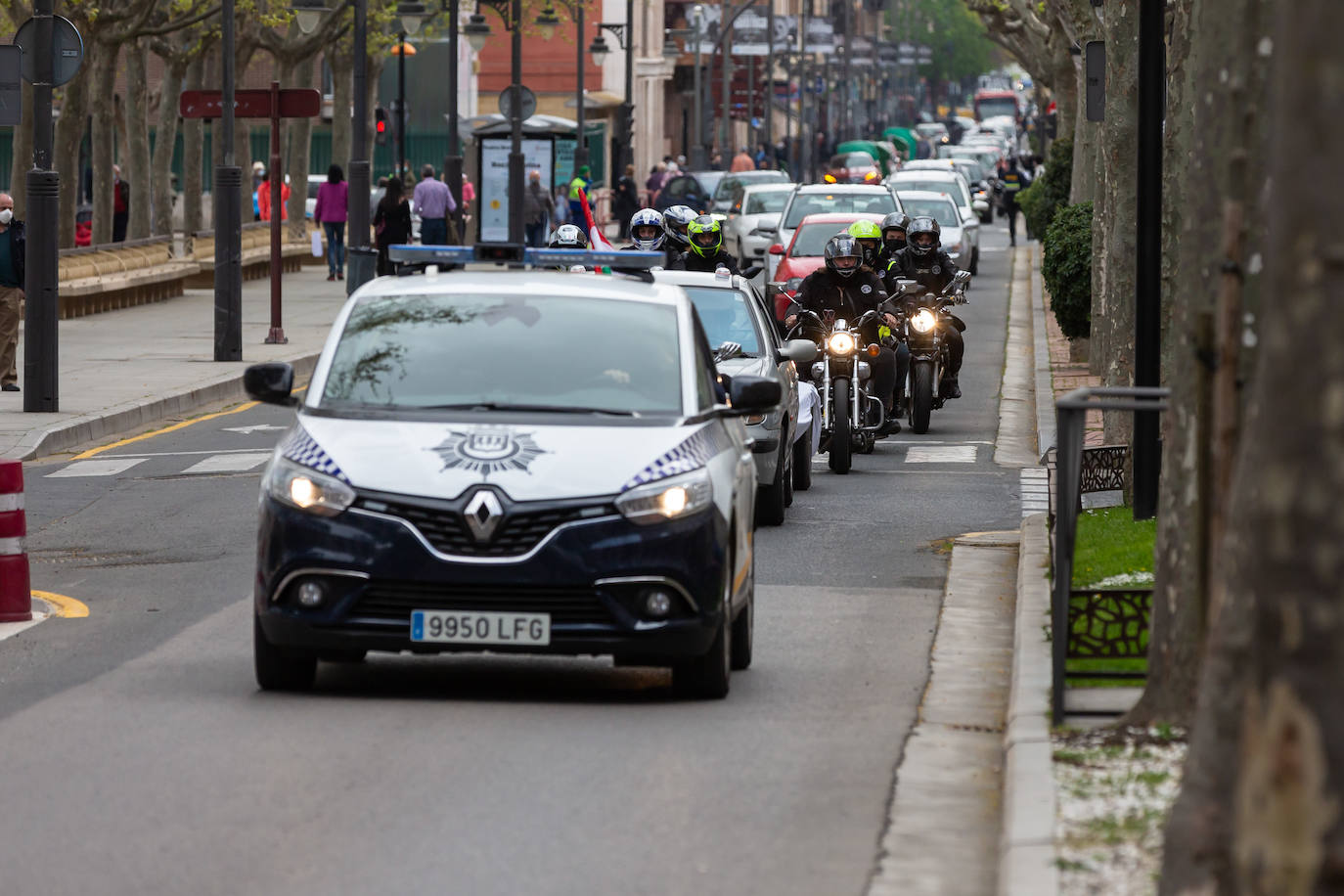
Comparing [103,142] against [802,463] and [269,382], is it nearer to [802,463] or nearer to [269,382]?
[802,463]

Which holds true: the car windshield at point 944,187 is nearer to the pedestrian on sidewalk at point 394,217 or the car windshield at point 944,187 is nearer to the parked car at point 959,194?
the parked car at point 959,194

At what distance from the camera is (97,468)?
18984 millimetres

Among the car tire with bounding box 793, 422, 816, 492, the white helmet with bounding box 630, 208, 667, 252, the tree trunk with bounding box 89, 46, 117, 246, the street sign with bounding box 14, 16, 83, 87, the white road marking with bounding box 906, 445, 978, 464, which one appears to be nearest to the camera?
the car tire with bounding box 793, 422, 816, 492

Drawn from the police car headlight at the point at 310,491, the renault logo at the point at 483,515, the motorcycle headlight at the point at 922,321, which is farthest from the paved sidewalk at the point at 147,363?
the renault logo at the point at 483,515

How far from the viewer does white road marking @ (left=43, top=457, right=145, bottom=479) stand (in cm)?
1850

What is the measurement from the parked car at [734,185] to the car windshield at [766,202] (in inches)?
286

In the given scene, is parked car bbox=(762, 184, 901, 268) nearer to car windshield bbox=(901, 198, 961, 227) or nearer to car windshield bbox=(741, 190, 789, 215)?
car windshield bbox=(901, 198, 961, 227)

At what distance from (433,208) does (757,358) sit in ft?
Result: 86.3

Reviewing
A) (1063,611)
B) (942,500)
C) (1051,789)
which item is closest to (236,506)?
(942,500)

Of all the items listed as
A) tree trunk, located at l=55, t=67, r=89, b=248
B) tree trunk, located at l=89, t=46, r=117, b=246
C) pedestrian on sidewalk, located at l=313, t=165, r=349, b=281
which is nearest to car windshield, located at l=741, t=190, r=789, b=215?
pedestrian on sidewalk, located at l=313, t=165, r=349, b=281

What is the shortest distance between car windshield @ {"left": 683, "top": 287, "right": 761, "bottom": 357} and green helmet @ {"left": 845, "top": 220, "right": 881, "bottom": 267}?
446cm

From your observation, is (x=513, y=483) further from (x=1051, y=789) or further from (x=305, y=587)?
(x=1051, y=789)

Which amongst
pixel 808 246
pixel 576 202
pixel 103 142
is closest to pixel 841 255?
pixel 808 246

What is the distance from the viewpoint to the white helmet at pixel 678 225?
68.1 feet
